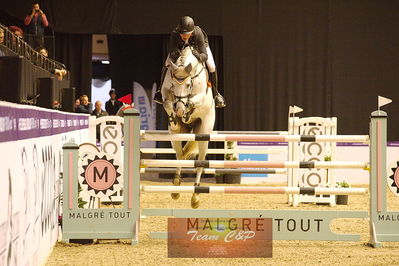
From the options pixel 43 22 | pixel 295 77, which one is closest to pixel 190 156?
pixel 43 22

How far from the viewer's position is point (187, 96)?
19.0 ft

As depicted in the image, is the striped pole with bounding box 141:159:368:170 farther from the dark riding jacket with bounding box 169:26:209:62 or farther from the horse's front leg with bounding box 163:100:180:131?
the dark riding jacket with bounding box 169:26:209:62

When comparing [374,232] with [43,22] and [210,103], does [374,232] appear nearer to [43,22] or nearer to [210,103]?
[210,103]

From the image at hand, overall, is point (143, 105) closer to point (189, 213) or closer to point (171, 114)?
point (171, 114)

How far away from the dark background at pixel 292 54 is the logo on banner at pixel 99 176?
826 cm

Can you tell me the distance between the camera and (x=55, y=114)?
499 cm

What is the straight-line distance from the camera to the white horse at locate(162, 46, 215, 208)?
226 inches

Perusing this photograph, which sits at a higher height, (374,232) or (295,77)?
(295,77)

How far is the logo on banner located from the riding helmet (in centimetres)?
123

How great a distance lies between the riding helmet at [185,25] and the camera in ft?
18.8

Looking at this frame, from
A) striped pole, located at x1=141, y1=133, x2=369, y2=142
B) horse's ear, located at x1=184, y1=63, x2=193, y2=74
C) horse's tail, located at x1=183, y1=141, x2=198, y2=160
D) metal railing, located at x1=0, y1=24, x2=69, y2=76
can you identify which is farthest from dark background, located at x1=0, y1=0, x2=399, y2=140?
striped pole, located at x1=141, y1=133, x2=369, y2=142

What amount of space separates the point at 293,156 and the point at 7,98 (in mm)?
4772

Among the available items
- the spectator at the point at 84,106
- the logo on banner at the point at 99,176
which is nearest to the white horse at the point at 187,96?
the logo on banner at the point at 99,176

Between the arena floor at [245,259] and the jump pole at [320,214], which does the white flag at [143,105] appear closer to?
the arena floor at [245,259]
